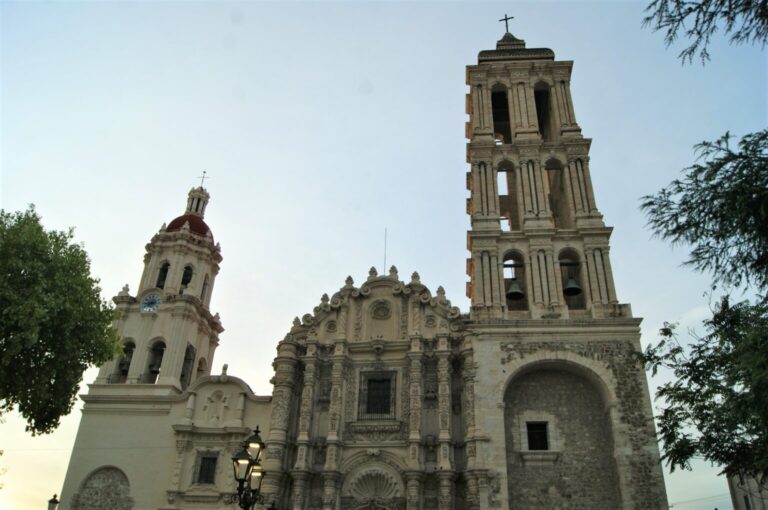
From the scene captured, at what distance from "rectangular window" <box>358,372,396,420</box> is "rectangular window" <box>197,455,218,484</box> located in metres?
5.36

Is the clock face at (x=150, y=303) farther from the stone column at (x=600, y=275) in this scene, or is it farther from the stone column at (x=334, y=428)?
the stone column at (x=600, y=275)

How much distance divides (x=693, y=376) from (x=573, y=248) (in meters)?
7.28

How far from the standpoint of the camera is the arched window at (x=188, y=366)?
2619cm

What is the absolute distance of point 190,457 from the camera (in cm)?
2089

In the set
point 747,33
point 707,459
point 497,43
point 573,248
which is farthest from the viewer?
point 497,43

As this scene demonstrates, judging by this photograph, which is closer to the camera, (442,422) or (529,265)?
(442,422)

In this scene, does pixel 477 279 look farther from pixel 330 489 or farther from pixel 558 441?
A: pixel 330 489

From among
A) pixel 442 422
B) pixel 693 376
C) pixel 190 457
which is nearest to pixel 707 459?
pixel 693 376

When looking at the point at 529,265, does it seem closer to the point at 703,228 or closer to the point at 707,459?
the point at 707,459

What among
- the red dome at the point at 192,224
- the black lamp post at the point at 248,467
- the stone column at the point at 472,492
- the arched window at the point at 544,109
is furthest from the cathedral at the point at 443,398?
the black lamp post at the point at 248,467

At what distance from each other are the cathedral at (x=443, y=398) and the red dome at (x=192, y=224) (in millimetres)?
6012

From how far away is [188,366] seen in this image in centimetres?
2647

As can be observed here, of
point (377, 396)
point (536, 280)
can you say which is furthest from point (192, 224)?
point (536, 280)

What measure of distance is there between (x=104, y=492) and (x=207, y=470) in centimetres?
364
